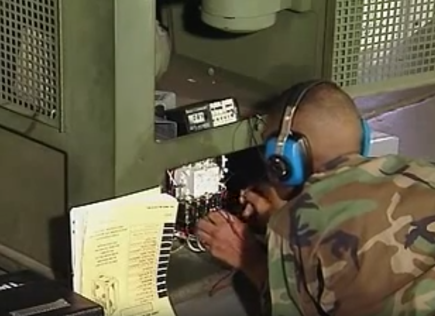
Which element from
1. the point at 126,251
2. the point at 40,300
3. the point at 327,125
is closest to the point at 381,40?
the point at 327,125

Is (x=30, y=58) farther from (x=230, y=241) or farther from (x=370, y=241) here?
(x=370, y=241)

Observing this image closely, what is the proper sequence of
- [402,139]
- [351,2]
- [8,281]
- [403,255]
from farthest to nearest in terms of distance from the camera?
[402,139] → [351,2] → [8,281] → [403,255]

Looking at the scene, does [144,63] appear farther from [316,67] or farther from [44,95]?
[316,67]

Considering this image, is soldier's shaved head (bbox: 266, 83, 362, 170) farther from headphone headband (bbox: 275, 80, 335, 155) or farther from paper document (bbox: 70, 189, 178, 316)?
paper document (bbox: 70, 189, 178, 316)

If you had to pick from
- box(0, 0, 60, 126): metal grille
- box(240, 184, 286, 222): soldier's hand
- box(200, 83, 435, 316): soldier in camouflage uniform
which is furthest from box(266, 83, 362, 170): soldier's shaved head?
box(0, 0, 60, 126): metal grille

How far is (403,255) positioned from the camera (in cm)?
157

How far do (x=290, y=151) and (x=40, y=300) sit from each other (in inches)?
16.7

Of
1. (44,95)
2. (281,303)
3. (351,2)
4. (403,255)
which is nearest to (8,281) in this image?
(44,95)

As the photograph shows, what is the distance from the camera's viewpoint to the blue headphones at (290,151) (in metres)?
1.74

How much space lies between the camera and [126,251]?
1698 millimetres

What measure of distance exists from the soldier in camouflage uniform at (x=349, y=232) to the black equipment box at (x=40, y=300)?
284mm

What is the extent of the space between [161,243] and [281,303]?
20 cm

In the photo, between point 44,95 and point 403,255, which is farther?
point 44,95

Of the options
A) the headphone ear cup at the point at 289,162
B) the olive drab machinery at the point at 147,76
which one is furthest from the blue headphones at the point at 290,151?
the olive drab machinery at the point at 147,76
